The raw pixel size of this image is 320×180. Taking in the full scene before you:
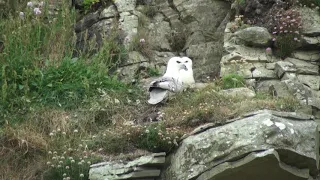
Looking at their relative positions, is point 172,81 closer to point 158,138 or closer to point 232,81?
point 232,81

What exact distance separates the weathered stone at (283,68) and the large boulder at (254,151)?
1.96 m

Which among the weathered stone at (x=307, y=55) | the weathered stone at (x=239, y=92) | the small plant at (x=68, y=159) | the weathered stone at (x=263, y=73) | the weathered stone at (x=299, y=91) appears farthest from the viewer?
the weathered stone at (x=307, y=55)

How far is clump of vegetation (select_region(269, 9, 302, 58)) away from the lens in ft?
39.8

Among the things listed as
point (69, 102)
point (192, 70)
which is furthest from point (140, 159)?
point (192, 70)

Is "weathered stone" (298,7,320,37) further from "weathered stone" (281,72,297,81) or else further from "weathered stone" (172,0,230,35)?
"weathered stone" (172,0,230,35)

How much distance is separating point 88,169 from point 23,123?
4.47 feet

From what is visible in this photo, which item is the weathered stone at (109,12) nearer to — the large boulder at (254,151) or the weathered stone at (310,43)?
the weathered stone at (310,43)

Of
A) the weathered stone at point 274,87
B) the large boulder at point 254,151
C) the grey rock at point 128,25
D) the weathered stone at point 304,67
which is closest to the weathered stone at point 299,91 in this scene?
the weathered stone at point 274,87

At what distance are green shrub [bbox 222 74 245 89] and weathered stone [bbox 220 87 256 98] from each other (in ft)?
1.03

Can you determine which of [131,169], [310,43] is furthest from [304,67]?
[131,169]

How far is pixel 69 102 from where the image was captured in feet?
36.4

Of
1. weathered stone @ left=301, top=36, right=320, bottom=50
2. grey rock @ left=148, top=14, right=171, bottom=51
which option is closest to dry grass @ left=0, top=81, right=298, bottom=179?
weathered stone @ left=301, top=36, right=320, bottom=50

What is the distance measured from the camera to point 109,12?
13.5 metres

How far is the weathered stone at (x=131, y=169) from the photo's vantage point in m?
9.41
